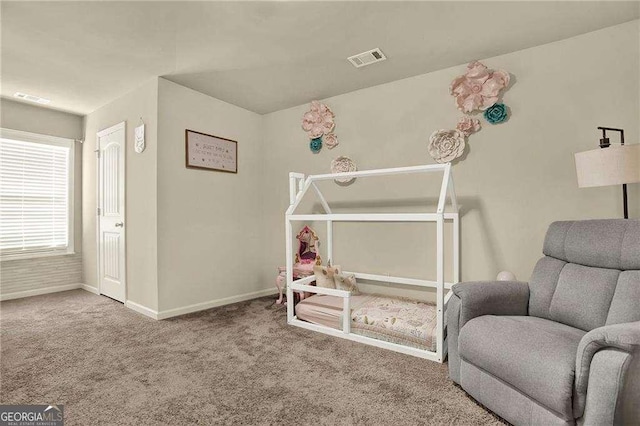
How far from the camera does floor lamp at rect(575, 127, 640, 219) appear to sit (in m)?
1.71

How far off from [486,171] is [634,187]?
0.88 m

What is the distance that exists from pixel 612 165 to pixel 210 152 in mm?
3202

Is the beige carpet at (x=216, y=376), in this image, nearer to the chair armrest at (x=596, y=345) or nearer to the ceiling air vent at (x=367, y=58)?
the chair armrest at (x=596, y=345)

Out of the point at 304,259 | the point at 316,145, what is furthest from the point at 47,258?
the point at 316,145

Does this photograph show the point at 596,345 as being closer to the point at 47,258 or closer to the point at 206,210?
the point at 206,210

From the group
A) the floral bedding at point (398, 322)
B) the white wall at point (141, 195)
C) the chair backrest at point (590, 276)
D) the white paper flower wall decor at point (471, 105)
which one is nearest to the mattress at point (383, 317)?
the floral bedding at point (398, 322)

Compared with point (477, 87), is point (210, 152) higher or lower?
lower

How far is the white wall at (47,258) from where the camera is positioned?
361 centimetres

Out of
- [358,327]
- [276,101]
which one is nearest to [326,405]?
[358,327]

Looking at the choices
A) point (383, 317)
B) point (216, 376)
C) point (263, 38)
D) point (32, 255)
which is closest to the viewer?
point (216, 376)

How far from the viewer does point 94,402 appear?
1627 mm

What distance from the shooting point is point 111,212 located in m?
3.57

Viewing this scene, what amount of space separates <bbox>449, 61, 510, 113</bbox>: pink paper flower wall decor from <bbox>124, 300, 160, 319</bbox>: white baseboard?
3220 millimetres

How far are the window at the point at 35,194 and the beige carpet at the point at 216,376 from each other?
1345 millimetres
